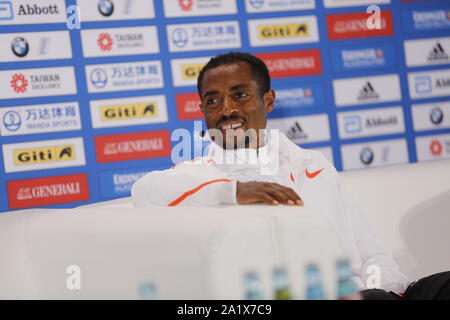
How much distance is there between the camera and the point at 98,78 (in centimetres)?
370

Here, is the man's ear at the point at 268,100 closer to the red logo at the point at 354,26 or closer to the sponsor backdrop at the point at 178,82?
the sponsor backdrop at the point at 178,82

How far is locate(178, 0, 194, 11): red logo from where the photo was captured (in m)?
3.83

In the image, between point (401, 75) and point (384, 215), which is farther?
point (401, 75)

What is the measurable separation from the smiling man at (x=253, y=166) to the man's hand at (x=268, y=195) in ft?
0.60

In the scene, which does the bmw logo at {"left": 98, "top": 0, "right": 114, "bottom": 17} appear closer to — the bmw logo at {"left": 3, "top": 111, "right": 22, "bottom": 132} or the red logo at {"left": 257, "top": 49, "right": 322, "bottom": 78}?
the bmw logo at {"left": 3, "top": 111, "right": 22, "bottom": 132}

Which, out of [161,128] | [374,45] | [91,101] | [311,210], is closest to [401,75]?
[374,45]

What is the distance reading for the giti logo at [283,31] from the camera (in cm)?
393

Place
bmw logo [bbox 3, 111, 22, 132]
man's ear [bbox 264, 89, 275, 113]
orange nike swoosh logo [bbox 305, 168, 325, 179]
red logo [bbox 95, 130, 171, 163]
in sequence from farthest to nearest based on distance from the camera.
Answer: red logo [bbox 95, 130, 171, 163] → bmw logo [bbox 3, 111, 22, 132] → man's ear [bbox 264, 89, 275, 113] → orange nike swoosh logo [bbox 305, 168, 325, 179]

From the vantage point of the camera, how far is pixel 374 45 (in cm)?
407

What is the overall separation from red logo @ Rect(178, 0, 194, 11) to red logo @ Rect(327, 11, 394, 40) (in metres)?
0.99

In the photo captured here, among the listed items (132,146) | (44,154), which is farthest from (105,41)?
(44,154)

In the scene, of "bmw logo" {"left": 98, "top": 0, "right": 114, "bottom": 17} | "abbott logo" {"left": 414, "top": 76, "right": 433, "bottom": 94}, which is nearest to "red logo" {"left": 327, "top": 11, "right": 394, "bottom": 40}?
"abbott logo" {"left": 414, "top": 76, "right": 433, "bottom": 94}
